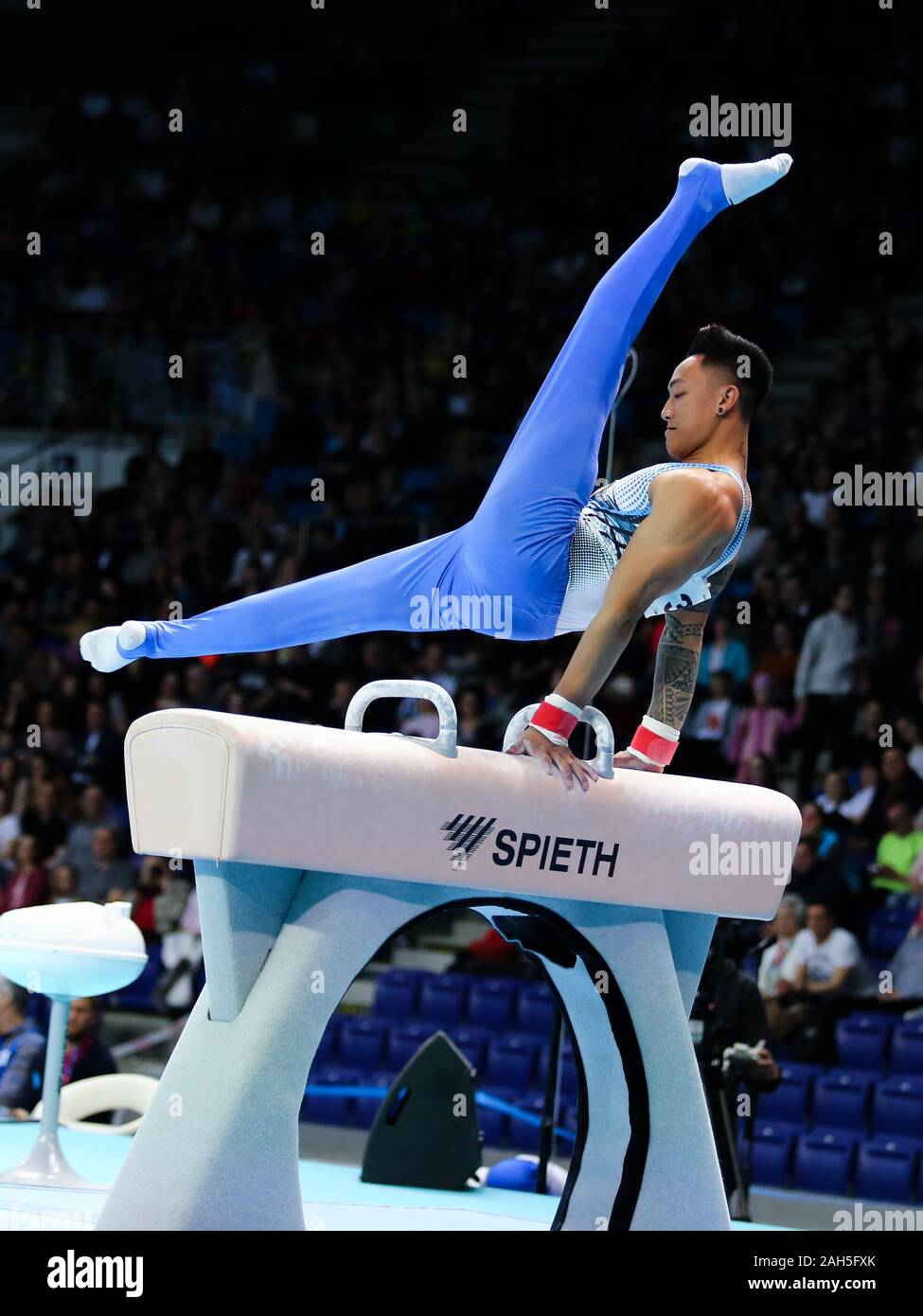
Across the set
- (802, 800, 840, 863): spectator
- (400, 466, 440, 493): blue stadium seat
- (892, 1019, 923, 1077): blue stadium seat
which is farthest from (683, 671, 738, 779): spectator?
(400, 466, 440, 493): blue stadium seat

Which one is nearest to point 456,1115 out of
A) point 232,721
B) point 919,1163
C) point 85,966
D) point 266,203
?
point 85,966

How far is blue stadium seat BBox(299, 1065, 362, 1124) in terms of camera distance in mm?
7949

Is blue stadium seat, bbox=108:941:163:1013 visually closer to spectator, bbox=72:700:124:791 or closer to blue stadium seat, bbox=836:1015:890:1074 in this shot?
spectator, bbox=72:700:124:791

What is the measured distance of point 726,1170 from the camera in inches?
216

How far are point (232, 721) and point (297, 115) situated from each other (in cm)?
1290

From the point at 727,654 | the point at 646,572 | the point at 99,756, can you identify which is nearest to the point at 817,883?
the point at 727,654

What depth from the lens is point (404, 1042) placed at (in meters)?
8.02

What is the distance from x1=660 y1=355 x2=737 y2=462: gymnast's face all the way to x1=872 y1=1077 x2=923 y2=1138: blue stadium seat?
3.74 meters

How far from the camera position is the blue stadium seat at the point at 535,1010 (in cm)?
791

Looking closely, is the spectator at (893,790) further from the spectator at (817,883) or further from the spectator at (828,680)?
the spectator at (828,680)

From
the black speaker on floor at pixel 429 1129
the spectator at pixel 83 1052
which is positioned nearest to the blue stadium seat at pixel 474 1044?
the spectator at pixel 83 1052

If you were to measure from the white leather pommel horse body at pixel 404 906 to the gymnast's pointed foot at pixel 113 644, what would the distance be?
19.7 inches

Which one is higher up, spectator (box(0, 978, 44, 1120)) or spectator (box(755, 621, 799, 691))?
spectator (box(755, 621, 799, 691))
